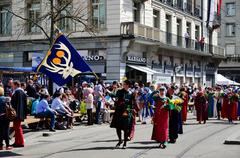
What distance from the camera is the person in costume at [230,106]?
23297 mm

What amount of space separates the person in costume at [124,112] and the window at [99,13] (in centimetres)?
2198

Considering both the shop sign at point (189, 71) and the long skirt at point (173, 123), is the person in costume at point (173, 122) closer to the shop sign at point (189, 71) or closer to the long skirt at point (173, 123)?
the long skirt at point (173, 123)

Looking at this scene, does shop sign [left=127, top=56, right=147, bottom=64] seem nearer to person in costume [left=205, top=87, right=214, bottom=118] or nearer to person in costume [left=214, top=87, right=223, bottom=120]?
person in costume [left=205, top=87, right=214, bottom=118]

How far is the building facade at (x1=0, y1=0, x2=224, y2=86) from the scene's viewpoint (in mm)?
33969

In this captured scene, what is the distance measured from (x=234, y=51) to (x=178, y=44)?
29.1 meters

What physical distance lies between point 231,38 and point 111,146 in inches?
2404

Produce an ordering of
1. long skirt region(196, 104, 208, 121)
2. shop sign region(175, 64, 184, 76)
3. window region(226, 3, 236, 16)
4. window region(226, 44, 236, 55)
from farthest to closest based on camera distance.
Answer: window region(226, 3, 236, 16) → window region(226, 44, 236, 55) → shop sign region(175, 64, 184, 76) → long skirt region(196, 104, 208, 121)

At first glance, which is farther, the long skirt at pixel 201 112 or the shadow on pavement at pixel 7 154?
the long skirt at pixel 201 112

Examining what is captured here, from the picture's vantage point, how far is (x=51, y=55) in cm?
1589

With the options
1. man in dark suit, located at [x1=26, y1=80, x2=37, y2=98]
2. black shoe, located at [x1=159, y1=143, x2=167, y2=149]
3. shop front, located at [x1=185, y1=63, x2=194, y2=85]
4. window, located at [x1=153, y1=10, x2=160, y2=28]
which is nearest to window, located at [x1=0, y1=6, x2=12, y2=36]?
window, located at [x1=153, y1=10, x2=160, y2=28]

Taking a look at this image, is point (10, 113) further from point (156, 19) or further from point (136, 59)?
point (156, 19)

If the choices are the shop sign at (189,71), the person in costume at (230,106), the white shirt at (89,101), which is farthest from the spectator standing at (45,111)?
the shop sign at (189,71)

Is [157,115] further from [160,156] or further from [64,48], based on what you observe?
[64,48]

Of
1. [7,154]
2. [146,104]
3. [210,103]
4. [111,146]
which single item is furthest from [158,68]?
[7,154]
